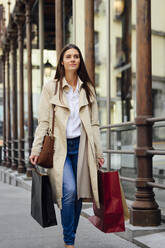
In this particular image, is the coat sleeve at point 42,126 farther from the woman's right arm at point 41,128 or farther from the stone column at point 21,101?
the stone column at point 21,101

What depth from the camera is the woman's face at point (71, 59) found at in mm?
4258

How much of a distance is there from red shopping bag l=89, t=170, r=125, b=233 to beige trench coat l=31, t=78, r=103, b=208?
8cm

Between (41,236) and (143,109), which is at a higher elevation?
(143,109)

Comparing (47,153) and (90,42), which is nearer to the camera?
(47,153)

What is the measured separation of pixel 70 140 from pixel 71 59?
701mm

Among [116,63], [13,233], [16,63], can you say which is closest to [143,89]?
[13,233]

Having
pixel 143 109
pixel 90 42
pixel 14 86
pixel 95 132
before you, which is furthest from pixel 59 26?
pixel 14 86

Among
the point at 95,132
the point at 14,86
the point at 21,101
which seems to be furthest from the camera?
the point at 14,86

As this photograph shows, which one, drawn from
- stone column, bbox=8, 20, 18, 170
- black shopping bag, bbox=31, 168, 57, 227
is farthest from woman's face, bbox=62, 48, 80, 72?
stone column, bbox=8, 20, 18, 170

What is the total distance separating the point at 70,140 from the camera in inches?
165

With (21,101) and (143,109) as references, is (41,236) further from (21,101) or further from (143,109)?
(21,101)

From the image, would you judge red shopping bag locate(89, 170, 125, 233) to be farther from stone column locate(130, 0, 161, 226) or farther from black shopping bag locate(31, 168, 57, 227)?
stone column locate(130, 0, 161, 226)

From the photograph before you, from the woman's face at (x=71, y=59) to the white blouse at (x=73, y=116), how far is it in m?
0.17

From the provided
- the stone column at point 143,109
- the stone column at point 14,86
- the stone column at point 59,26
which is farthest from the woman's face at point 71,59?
the stone column at point 14,86
